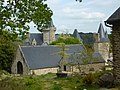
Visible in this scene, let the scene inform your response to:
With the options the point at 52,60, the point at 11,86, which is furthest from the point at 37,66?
the point at 11,86

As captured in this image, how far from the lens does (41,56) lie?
42219mm

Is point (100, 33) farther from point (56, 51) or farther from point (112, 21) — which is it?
point (112, 21)

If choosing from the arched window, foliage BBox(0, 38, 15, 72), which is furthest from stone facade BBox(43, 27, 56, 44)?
the arched window

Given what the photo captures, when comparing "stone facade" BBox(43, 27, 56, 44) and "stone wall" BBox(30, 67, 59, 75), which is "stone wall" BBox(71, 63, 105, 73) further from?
"stone facade" BBox(43, 27, 56, 44)

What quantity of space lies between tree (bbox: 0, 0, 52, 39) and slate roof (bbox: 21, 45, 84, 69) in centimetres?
3138

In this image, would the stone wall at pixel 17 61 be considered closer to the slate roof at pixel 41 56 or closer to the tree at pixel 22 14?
the slate roof at pixel 41 56

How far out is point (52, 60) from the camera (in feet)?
140

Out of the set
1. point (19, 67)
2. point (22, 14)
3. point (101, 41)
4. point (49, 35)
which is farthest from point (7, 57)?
point (49, 35)

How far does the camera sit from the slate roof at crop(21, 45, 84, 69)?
4066 centimetres

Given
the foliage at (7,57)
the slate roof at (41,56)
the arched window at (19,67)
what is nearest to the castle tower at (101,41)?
the slate roof at (41,56)

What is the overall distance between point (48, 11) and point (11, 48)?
37.7 metres

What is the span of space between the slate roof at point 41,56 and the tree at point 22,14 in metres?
31.4

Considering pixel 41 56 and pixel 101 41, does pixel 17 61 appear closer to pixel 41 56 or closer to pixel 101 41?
pixel 41 56

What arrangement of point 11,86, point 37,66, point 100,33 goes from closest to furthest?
point 11,86 < point 37,66 < point 100,33
